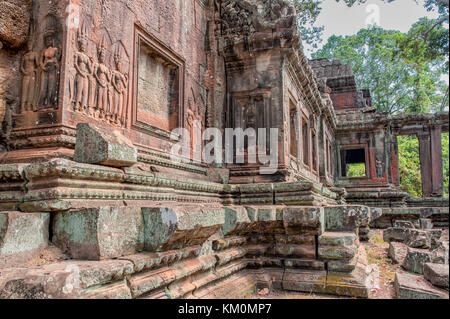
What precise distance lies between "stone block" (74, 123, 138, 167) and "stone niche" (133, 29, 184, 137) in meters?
1.53

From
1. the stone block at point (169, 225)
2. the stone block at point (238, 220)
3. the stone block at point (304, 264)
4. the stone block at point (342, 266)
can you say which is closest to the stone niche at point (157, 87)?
the stone block at point (238, 220)

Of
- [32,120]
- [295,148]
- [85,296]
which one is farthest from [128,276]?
[295,148]

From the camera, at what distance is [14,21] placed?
351 cm

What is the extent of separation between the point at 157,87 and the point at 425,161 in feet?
49.6

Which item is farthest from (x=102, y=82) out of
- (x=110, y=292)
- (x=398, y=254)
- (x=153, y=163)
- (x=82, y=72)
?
(x=398, y=254)

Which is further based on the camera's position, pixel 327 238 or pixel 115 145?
pixel 327 238

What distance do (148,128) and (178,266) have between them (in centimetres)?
234

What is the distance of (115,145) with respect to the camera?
2777mm

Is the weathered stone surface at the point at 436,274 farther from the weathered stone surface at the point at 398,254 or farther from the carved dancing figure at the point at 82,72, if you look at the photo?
the carved dancing figure at the point at 82,72

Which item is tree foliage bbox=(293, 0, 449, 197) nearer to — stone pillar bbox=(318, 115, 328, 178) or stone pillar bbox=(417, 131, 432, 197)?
stone pillar bbox=(417, 131, 432, 197)

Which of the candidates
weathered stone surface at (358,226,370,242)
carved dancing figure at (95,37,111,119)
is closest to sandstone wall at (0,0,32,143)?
carved dancing figure at (95,37,111,119)

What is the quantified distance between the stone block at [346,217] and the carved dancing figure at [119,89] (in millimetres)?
2920

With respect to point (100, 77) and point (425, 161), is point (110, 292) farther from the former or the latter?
point (425, 161)
